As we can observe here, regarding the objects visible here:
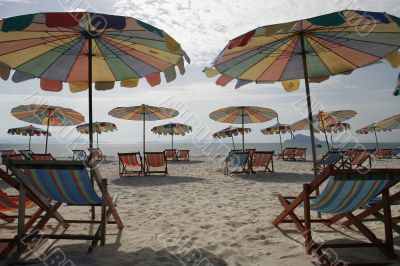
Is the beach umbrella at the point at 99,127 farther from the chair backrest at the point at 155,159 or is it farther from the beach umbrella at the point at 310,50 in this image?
the beach umbrella at the point at 310,50

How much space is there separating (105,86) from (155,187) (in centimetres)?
329

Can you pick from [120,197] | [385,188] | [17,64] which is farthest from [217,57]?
[120,197]

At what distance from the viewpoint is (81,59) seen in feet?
14.1

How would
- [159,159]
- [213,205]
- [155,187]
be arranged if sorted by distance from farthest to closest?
[159,159]
[155,187]
[213,205]

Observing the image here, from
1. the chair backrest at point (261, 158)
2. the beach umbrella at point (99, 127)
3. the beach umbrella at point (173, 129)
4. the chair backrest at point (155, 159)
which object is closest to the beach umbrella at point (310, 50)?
the chair backrest at point (261, 158)

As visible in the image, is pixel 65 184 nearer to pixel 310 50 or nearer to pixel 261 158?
pixel 310 50

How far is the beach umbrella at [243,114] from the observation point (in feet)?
35.9

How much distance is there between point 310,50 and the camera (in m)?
3.99

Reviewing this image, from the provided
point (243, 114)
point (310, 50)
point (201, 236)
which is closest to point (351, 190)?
point (201, 236)

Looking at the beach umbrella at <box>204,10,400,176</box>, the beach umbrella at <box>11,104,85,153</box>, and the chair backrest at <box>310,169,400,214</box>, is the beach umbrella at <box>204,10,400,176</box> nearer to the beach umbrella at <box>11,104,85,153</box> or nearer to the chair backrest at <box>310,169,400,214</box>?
the chair backrest at <box>310,169,400,214</box>

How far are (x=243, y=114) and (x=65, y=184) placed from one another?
9042mm

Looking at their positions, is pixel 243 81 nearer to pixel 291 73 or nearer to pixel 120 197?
pixel 291 73

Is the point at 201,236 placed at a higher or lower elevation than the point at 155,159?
lower

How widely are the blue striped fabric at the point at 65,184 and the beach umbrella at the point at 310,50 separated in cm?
185
